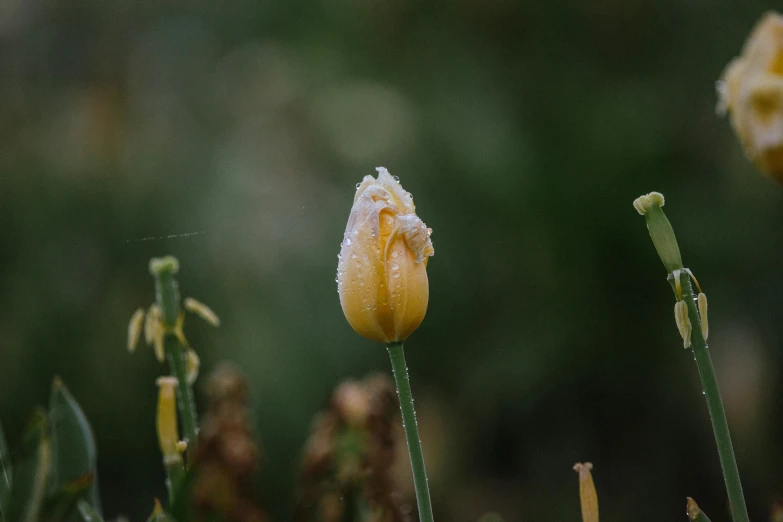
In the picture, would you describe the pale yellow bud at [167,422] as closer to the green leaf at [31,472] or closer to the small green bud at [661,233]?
the green leaf at [31,472]

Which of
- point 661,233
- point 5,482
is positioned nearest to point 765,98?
point 661,233

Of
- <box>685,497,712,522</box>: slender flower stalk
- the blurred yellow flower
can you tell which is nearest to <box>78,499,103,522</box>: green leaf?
<box>685,497,712,522</box>: slender flower stalk

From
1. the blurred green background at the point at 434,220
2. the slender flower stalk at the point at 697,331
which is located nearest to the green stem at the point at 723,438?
the slender flower stalk at the point at 697,331

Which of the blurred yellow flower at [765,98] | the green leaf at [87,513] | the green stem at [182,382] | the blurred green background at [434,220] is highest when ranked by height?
the blurred green background at [434,220]

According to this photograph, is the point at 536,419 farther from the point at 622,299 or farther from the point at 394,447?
the point at 394,447

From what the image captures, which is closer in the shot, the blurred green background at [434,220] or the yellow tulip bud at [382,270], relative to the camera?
the yellow tulip bud at [382,270]

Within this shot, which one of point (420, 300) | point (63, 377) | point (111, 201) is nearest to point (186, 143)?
point (111, 201)

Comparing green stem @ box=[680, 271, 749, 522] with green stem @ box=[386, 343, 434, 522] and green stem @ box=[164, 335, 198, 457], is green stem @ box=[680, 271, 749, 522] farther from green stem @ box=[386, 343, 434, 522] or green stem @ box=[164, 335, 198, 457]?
green stem @ box=[164, 335, 198, 457]
